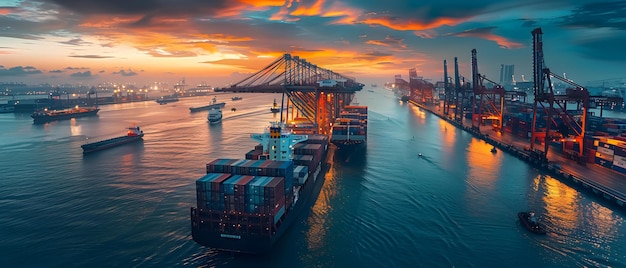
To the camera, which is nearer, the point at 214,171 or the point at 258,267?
the point at 258,267

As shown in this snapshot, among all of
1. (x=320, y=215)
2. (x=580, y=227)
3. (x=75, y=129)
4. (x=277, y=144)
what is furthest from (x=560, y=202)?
(x=75, y=129)

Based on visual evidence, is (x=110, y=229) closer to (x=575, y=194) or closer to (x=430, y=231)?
(x=430, y=231)

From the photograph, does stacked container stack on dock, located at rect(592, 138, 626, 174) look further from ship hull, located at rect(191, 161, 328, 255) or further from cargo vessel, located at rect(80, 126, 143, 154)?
cargo vessel, located at rect(80, 126, 143, 154)

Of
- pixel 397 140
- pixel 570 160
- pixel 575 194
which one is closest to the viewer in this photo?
pixel 575 194

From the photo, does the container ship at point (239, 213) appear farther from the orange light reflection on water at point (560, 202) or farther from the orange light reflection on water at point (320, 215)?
the orange light reflection on water at point (560, 202)

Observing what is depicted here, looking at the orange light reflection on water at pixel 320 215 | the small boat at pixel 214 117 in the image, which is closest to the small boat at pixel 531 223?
the orange light reflection on water at pixel 320 215

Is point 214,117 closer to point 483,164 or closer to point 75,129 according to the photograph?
point 75,129

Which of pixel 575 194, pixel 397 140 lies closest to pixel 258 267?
pixel 575 194

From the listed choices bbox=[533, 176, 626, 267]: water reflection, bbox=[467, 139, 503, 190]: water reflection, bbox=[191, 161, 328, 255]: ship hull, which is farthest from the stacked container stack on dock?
bbox=[191, 161, 328, 255]: ship hull
